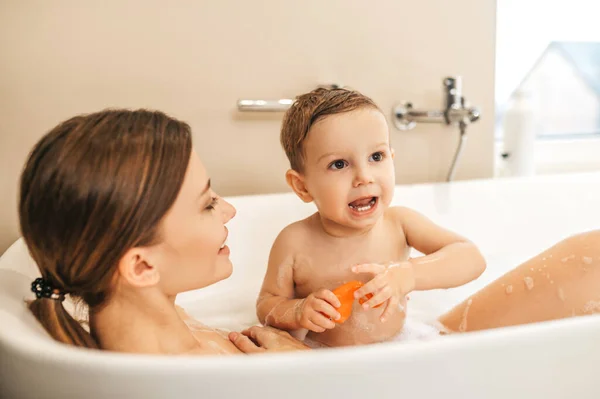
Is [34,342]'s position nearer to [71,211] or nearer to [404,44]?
[71,211]

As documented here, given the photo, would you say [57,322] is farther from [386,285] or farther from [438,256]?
[438,256]

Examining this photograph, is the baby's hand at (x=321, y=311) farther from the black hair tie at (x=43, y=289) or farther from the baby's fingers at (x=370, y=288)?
the black hair tie at (x=43, y=289)

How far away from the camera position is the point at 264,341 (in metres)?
1.00

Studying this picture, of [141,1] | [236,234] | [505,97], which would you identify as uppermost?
[141,1]

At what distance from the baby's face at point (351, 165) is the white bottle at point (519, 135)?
3.89 feet

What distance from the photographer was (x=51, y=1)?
1.48m

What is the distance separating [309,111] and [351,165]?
0.12 meters

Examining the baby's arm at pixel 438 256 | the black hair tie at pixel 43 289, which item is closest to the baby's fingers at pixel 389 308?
the baby's arm at pixel 438 256

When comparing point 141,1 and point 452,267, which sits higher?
point 141,1

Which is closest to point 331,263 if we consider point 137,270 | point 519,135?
point 137,270

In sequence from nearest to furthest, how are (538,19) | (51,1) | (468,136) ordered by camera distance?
(51,1) < (468,136) < (538,19)

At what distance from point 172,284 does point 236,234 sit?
689mm

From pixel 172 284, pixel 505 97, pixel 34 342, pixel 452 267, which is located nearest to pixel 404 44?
pixel 505 97

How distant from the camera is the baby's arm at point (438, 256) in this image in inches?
41.1
